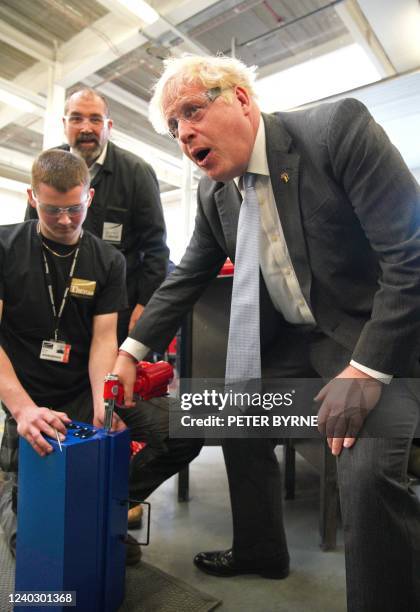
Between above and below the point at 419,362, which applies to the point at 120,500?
below

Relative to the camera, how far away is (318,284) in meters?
1.07

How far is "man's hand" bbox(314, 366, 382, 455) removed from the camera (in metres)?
0.89

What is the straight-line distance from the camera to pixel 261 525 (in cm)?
128

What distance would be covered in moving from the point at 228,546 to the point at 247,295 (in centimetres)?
90

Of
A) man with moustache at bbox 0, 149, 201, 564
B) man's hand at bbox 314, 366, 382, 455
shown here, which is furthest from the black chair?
man's hand at bbox 314, 366, 382, 455

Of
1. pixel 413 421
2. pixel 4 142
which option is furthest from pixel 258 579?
pixel 4 142

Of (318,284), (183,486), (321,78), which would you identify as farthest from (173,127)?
(321,78)

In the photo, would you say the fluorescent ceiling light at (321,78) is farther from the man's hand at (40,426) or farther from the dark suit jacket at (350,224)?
the man's hand at (40,426)

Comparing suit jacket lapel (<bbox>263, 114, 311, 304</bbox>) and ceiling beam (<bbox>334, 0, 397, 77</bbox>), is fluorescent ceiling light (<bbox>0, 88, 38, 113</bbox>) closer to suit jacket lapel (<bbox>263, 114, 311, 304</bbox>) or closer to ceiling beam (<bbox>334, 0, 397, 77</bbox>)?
ceiling beam (<bbox>334, 0, 397, 77</bbox>)

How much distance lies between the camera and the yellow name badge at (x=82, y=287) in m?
1.36

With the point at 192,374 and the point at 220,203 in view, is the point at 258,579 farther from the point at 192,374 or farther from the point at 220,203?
the point at 220,203

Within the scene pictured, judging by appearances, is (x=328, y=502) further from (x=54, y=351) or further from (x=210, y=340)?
(x=54, y=351)

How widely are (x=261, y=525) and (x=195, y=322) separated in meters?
0.92

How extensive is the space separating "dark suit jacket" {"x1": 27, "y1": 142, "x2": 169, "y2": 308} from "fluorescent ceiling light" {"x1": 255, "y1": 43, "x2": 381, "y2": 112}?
2.41 metres
